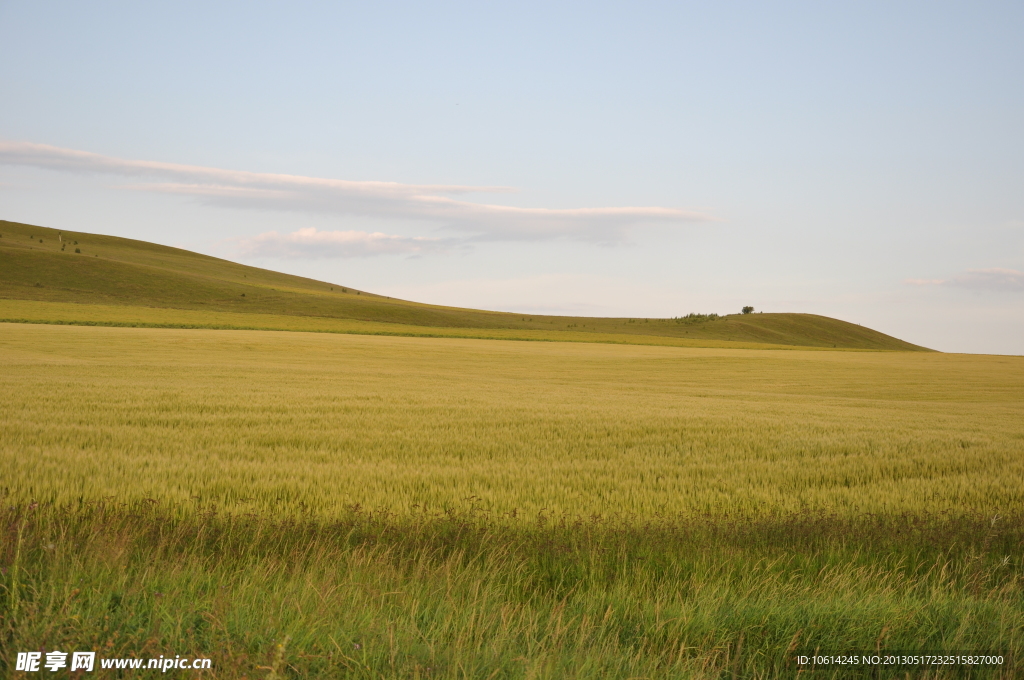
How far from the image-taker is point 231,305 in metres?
86.2

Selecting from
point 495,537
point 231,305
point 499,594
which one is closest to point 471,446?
point 495,537

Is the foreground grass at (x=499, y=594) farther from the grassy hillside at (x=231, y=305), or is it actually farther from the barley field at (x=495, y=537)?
the grassy hillside at (x=231, y=305)

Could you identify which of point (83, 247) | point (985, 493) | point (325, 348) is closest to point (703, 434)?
point (985, 493)

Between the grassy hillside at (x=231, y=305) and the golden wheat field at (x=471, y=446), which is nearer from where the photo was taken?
the golden wheat field at (x=471, y=446)

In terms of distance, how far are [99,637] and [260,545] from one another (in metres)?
2.39

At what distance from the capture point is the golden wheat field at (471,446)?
7.25m

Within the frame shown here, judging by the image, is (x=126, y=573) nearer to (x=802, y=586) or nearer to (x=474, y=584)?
(x=474, y=584)

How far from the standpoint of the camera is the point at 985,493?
8352 millimetres

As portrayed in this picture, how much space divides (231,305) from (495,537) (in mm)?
88809

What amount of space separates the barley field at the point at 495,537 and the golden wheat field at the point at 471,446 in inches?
3.0

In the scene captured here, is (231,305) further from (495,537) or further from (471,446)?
(495,537)

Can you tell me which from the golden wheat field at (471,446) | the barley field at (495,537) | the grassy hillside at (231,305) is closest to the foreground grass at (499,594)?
the barley field at (495,537)

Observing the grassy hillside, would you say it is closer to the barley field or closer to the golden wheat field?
the golden wheat field

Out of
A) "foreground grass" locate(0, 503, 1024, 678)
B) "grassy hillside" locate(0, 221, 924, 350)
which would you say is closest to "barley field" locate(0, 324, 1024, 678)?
"foreground grass" locate(0, 503, 1024, 678)
